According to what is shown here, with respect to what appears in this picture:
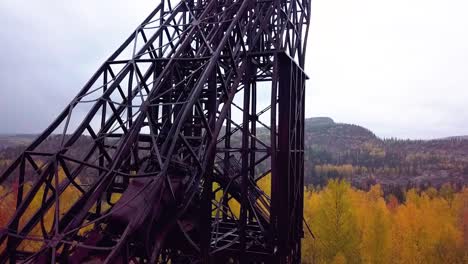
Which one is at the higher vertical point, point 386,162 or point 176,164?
point 176,164

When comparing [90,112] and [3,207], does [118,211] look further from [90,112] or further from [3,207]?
[3,207]

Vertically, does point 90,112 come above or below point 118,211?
above

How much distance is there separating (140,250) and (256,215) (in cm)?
387

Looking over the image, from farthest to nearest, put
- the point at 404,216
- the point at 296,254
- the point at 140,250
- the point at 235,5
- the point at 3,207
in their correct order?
the point at 404,216
the point at 3,207
the point at 296,254
the point at 235,5
the point at 140,250

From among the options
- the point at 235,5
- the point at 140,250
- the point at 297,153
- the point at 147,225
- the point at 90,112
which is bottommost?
the point at 140,250

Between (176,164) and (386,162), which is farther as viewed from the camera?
(386,162)

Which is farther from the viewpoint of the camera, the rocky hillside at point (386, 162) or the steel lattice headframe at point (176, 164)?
the rocky hillside at point (386, 162)

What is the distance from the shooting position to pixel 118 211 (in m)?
5.84

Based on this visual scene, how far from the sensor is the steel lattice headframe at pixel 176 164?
228 inches

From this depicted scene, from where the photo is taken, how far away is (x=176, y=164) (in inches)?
288

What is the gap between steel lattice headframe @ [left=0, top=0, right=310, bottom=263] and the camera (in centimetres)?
579

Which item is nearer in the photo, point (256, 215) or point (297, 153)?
point (256, 215)

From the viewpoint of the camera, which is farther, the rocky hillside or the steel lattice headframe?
the rocky hillside

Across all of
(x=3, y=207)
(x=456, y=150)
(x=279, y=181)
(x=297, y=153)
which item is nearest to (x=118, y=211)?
(x=279, y=181)
